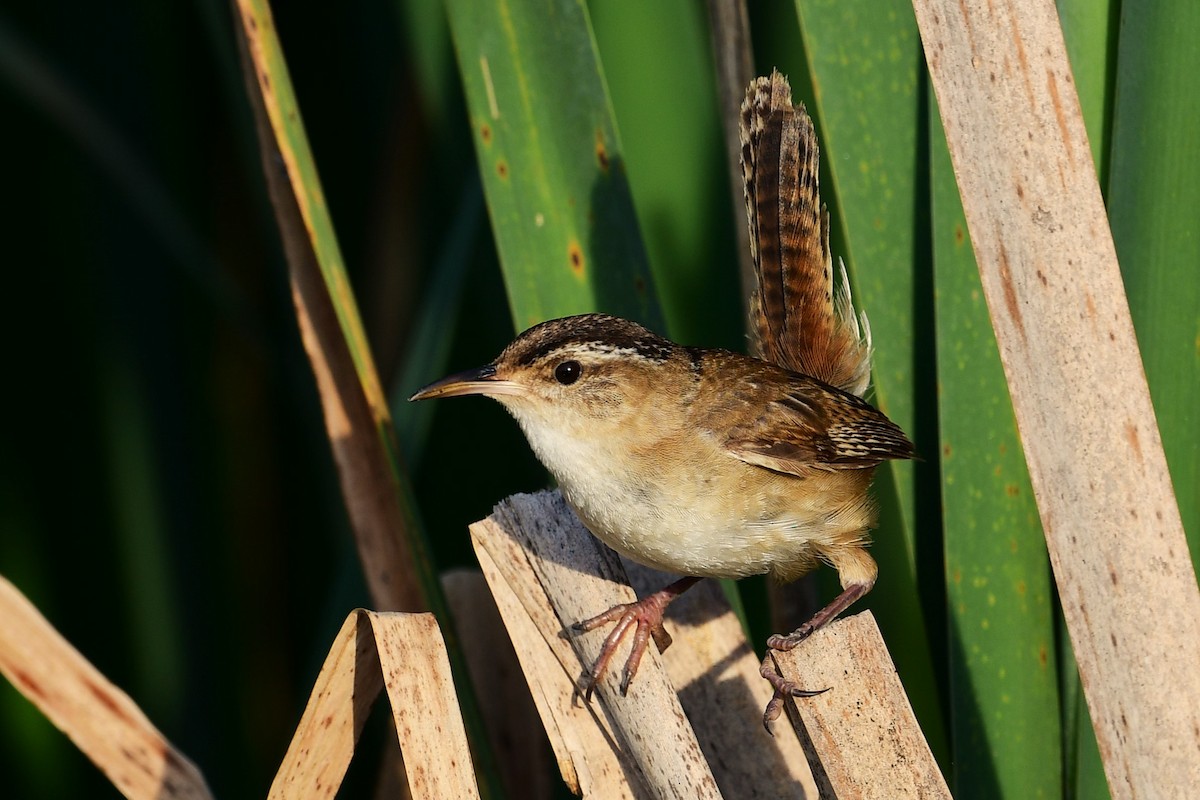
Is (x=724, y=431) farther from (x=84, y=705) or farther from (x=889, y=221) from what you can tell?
(x=84, y=705)

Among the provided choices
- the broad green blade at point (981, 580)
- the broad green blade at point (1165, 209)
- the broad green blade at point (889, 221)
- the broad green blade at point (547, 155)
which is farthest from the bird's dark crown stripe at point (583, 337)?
the broad green blade at point (1165, 209)

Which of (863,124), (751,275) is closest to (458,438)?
(751,275)

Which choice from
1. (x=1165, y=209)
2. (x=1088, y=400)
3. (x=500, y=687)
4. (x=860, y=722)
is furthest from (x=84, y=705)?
(x=1165, y=209)

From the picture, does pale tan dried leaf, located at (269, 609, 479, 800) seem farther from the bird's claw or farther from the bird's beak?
the bird's beak

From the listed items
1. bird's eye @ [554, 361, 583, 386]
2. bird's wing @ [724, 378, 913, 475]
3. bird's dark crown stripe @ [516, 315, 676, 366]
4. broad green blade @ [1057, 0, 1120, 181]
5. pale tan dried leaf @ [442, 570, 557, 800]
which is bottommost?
pale tan dried leaf @ [442, 570, 557, 800]

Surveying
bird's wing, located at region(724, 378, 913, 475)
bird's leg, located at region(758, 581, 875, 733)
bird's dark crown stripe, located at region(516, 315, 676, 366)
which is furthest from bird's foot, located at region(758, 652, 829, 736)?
bird's dark crown stripe, located at region(516, 315, 676, 366)
